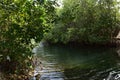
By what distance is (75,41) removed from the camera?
5356cm

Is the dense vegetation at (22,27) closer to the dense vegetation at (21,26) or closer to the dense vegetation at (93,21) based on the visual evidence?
the dense vegetation at (21,26)

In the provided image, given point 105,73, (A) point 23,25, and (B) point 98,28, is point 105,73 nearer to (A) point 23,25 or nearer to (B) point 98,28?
(A) point 23,25

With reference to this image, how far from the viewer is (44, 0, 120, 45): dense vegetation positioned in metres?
47.3

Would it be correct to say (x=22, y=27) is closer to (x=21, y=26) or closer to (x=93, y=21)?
(x=21, y=26)

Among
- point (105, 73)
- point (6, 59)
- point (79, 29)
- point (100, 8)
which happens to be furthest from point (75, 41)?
point (6, 59)

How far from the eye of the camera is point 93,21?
49625mm

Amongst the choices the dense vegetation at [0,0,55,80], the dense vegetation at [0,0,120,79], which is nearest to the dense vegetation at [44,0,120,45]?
the dense vegetation at [0,0,120,79]

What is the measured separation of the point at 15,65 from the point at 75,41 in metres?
35.2

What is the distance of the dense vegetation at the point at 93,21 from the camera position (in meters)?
47.3

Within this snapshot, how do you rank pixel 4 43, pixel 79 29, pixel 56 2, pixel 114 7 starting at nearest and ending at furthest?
pixel 4 43, pixel 56 2, pixel 114 7, pixel 79 29

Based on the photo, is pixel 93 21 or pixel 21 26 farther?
pixel 93 21

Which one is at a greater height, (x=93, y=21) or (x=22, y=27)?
Answer: (x=22, y=27)

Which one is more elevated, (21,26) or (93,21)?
(21,26)

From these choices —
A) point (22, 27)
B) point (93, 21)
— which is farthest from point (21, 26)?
point (93, 21)
